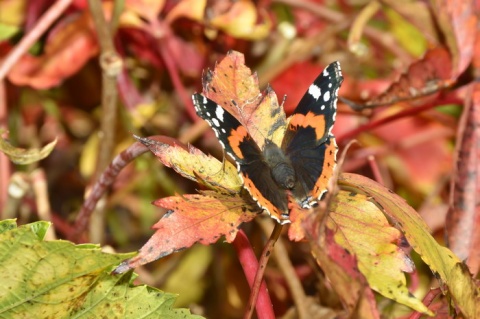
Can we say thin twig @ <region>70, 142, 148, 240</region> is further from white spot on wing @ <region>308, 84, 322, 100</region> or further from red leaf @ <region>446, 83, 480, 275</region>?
red leaf @ <region>446, 83, 480, 275</region>

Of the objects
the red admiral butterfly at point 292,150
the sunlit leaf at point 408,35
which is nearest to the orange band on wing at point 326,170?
the red admiral butterfly at point 292,150

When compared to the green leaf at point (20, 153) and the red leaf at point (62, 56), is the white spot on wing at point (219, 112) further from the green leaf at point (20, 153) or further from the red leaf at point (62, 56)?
the red leaf at point (62, 56)

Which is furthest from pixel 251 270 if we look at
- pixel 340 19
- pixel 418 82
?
pixel 340 19

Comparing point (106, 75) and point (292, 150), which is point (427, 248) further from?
point (106, 75)

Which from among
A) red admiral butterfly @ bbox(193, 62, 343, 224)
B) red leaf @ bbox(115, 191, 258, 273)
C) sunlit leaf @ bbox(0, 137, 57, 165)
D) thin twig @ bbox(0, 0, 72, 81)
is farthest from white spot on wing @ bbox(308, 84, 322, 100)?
thin twig @ bbox(0, 0, 72, 81)

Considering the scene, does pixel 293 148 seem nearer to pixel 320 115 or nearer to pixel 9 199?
pixel 320 115
